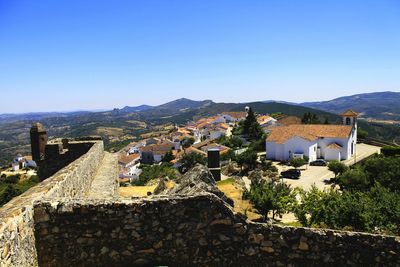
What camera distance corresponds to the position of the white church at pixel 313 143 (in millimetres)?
51781

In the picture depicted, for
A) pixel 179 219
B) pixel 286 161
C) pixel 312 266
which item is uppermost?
pixel 179 219

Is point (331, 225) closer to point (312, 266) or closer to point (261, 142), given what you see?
point (312, 266)

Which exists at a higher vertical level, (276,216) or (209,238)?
(209,238)

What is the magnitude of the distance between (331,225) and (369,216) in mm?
1677

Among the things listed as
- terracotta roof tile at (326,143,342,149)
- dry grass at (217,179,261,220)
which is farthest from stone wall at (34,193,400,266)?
terracotta roof tile at (326,143,342,149)

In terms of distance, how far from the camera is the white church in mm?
51781

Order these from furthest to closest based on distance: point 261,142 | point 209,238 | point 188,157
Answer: point 261,142, point 188,157, point 209,238

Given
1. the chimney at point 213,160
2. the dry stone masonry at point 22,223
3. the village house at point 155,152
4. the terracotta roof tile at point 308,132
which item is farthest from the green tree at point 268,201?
the village house at point 155,152

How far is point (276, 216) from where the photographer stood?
23.7 m

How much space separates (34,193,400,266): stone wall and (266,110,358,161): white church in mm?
46527

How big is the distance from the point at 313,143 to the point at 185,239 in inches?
1952

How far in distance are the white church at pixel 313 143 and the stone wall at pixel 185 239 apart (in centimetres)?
Result: 4653

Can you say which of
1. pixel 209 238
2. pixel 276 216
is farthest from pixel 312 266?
pixel 276 216

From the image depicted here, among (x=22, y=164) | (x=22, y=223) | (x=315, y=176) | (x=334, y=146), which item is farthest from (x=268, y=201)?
(x=22, y=164)
